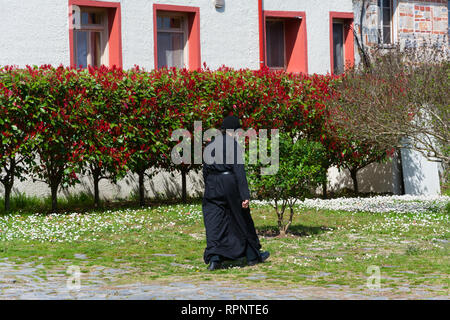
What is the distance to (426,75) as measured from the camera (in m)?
13.8

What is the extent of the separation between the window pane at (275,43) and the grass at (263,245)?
6.51 meters

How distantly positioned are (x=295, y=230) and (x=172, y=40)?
27.3 ft

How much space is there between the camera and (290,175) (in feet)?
37.6

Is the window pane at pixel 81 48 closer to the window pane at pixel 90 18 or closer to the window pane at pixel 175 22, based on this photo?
the window pane at pixel 90 18

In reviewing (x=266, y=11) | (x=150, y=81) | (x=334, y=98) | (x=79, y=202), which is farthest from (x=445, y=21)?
(x=79, y=202)

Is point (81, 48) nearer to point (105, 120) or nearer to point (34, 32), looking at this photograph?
point (34, 32)

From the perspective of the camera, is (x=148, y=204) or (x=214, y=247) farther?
(x=148, y=204)

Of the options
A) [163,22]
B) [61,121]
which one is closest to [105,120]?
[61,121]

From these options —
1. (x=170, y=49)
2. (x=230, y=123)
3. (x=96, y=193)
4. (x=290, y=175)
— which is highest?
(x=170, y=49)

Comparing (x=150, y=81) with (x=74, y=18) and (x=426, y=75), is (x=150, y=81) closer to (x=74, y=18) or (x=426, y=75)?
(x=74, y=18)

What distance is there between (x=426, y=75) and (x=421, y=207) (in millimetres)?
3398

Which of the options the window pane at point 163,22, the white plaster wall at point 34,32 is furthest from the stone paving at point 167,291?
Answer: the window pane at point 163,22

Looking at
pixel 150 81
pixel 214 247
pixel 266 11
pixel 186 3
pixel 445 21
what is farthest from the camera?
pixel 445 21

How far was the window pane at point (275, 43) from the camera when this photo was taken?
2097 cm
